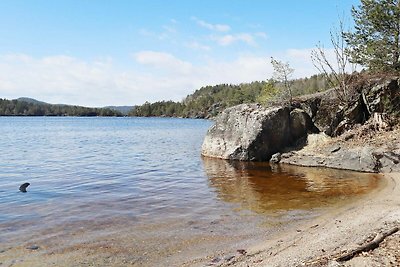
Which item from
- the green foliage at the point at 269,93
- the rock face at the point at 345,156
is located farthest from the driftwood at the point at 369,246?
the green foliage at the point at 269,93

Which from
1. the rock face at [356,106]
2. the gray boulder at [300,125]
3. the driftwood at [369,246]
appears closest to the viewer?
the driftwood at [369,246]


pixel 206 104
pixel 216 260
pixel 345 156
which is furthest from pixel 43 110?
pixel 216 260

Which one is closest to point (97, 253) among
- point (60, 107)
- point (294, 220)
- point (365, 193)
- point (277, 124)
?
point (294, 220)

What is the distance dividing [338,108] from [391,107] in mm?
3387

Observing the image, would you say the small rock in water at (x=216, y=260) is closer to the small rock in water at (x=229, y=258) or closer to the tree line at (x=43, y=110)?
the small rock in water at (x=229, y=258)

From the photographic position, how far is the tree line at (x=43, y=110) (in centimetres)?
16750

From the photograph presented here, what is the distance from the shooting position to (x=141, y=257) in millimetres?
8594

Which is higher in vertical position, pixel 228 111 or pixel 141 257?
pixel 228 111

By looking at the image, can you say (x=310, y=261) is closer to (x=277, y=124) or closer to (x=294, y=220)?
(x=294, y=220)

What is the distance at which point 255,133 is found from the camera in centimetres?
2539

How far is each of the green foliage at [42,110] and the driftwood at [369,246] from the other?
179203 mm

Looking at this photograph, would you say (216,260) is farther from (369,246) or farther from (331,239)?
(369,246)

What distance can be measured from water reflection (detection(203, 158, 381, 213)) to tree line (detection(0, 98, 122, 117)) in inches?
6582

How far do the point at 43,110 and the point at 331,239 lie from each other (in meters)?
190
